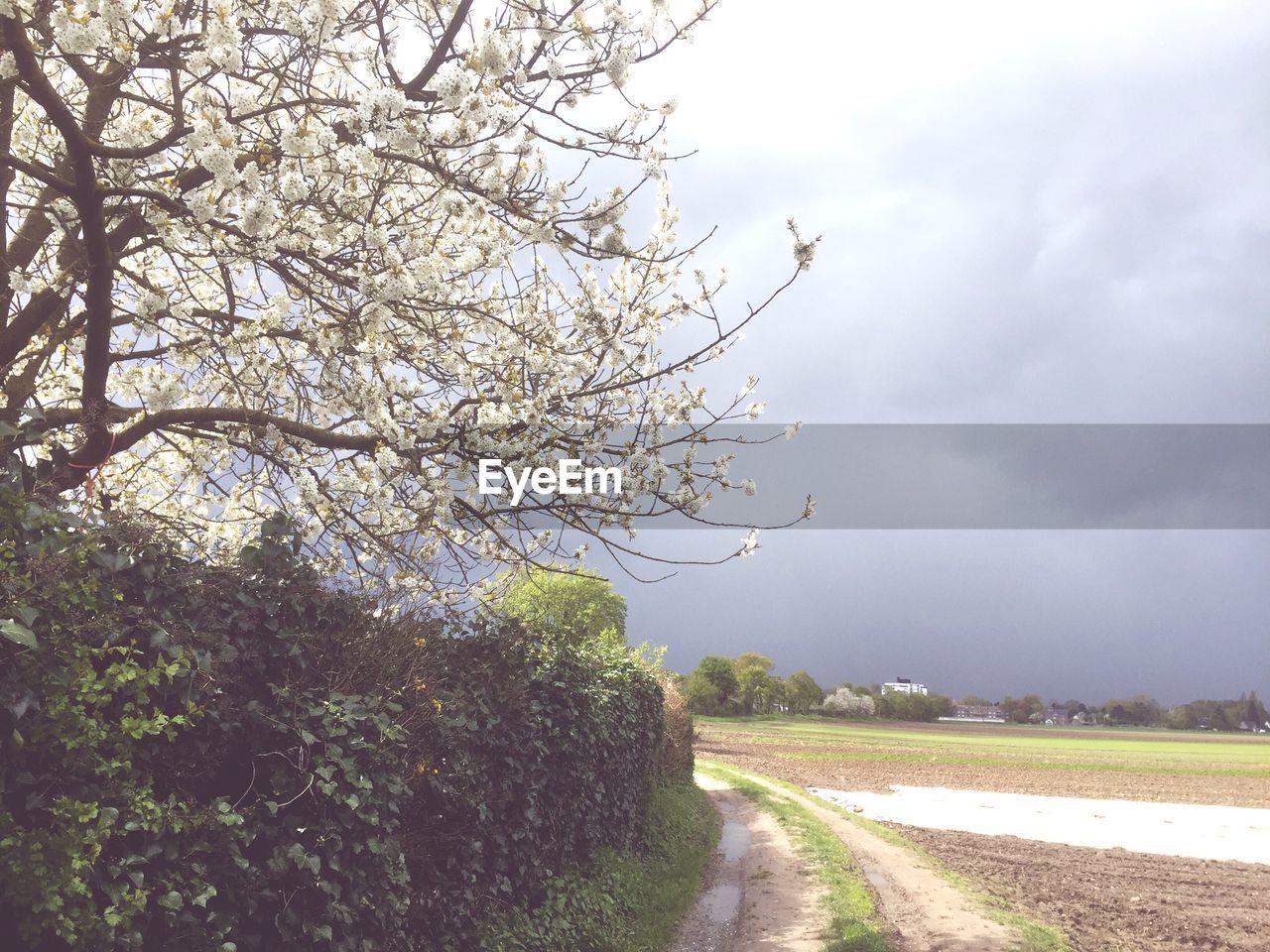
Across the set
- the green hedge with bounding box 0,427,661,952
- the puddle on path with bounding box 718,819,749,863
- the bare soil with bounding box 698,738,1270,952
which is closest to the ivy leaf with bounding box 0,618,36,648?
the green hedge with bounding box 0,427,661,952

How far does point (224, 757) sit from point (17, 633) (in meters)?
1.39

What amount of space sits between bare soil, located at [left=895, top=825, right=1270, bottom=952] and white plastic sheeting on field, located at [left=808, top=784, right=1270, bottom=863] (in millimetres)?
2095

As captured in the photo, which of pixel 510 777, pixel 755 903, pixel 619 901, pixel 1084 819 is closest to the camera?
pixel 510 777

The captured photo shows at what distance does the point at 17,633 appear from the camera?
289 centimetres

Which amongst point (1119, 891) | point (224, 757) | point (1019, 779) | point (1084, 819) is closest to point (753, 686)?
point (1019, 779)

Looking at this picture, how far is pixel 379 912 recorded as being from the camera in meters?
4.62

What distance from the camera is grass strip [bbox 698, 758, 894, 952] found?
8.24m

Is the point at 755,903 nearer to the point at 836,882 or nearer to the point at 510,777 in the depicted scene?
the point at 836,882

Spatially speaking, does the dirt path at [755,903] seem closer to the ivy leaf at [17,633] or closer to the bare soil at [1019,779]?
the ivy leaf at [17,633]

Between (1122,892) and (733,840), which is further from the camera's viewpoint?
(733,840)

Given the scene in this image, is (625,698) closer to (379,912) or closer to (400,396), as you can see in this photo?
(400,396)

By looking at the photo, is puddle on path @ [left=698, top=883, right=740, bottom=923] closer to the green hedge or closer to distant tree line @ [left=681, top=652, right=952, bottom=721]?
the green hedge

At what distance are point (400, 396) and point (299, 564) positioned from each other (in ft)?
8.16

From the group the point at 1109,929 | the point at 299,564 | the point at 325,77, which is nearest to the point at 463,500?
the point at 299,564
